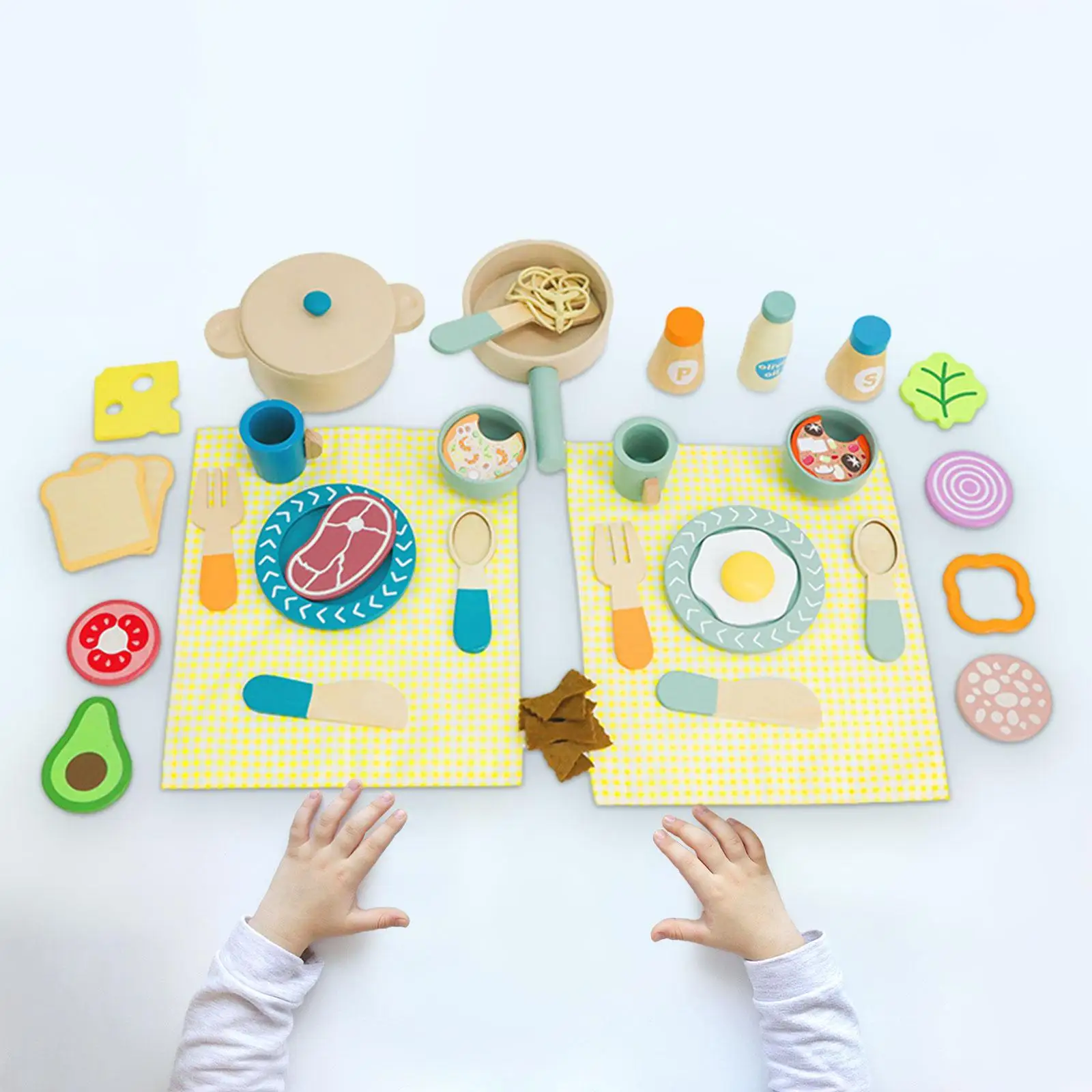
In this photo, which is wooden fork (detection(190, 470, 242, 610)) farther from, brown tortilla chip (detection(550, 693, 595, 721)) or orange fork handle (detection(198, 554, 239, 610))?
brown tortilla chip (detection(550, 693, 595, 721))

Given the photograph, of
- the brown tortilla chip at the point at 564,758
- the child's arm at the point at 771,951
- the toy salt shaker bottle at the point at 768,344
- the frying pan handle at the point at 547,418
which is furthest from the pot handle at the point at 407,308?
the child's arm at the point at 771,951

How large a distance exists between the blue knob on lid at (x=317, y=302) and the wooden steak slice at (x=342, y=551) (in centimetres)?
19

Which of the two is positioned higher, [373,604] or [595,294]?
[595,294]

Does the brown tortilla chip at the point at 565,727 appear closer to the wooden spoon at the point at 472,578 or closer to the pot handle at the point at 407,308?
the wooden spoon at the point at 472,578

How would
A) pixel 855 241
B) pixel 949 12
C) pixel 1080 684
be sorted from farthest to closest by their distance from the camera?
pixel 949 12
pixel 855 241
pixel 1080 684

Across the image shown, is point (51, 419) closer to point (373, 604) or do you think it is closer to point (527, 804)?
point (373, 604)

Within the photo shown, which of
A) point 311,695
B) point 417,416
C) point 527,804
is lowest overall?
point 527,804

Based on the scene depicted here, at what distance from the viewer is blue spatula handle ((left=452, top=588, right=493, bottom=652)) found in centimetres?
91

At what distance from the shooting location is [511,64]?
1.24 meters

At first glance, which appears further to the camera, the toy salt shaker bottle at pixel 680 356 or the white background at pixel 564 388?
the toy salt shaker bottle at pixel 680 356

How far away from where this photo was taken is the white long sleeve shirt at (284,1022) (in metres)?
0.76

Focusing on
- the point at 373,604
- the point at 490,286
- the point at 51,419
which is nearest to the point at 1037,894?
the point at 373,604

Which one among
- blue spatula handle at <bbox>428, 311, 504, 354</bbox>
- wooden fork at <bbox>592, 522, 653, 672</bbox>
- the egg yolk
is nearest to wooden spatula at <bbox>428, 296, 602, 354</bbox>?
blue spatula handle at <bbox>428, 311, 504, 354</bbox>

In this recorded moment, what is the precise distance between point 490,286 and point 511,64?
0.39m
